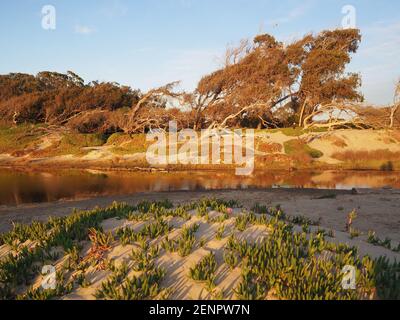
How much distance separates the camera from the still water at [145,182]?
62.6 feet

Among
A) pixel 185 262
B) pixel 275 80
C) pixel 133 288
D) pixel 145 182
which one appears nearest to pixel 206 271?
pixel 185 262

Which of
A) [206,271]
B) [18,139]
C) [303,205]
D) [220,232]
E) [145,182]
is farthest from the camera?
[18,139]

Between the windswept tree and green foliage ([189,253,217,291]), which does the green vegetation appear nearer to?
the windswept tree

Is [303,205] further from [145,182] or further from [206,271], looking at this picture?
[145,182]

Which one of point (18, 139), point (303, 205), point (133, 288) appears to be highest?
point (18, 139)

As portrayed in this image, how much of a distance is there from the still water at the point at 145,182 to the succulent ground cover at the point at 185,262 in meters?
11.4

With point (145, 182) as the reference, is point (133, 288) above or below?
above

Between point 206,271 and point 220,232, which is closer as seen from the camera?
point 206,271

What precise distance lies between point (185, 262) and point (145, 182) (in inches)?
678

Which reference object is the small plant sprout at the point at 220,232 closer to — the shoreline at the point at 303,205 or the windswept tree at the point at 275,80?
the shoreline at the point at 303,205

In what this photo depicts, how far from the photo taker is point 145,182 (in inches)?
901

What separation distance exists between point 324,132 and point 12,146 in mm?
31982

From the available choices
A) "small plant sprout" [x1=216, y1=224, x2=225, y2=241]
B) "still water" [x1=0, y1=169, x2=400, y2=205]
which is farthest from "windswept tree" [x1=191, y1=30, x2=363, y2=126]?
"small plant sprout" [x1=216, y1=224, x2=225, y2=241]

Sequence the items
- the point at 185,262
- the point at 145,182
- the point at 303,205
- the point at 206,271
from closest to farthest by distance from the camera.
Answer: the point at 206,271
the point at 185,262
the point at 303,205
the point at 145,182
